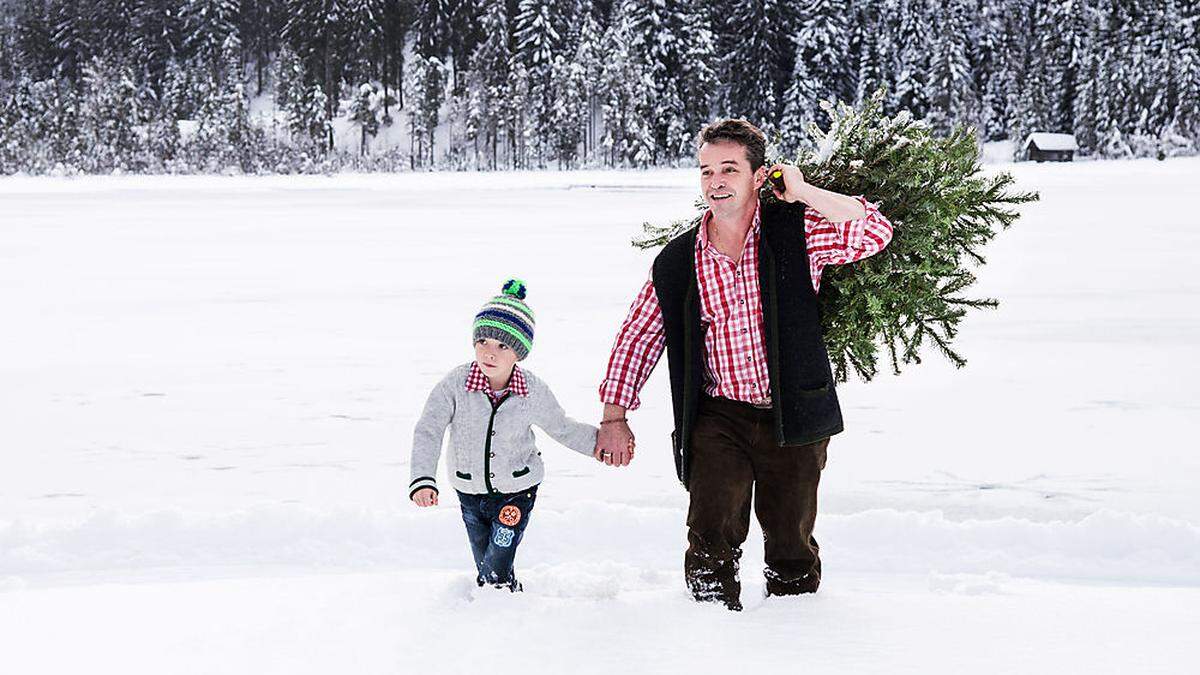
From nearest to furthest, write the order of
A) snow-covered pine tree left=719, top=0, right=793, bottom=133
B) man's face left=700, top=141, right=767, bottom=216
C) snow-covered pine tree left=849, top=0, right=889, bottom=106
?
man's face left=700, top=141, right=767, bottom=216, snow-covered pine tree left=719, top=0, right=793, bottom=133, snow-covered pine tree left=849, top=0, right=889, bottom=106

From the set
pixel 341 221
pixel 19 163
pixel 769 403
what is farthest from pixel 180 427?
pixel 19 163

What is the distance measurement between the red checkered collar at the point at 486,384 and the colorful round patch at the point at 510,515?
0.36m

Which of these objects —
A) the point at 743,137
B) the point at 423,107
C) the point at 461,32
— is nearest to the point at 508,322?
the point at 743,137

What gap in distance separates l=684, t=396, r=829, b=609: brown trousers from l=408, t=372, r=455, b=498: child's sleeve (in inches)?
31.1

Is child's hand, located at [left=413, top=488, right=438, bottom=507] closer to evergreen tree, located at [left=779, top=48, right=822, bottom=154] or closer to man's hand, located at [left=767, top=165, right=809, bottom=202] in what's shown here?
man's hand, located at [left=767, top=165, right=809, bottom=202]

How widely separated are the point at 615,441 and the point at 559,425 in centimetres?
19

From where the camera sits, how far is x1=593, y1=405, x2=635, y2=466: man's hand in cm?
358

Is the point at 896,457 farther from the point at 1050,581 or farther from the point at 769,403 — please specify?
the point at 769,403

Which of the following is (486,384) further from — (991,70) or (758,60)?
(991,70)

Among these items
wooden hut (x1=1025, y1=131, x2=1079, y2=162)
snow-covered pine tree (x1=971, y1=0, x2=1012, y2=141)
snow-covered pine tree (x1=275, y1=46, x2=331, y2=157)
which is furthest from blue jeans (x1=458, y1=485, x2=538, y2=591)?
snow-covered pine tree (x1=971, y1=0, x2=1012, y2=141)

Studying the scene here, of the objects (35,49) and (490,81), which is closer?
(490,81)

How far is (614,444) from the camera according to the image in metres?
3.58

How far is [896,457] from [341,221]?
18728 millimetres

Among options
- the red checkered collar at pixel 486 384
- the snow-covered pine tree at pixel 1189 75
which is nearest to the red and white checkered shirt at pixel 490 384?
the red checkered collar at pixel 486 384
